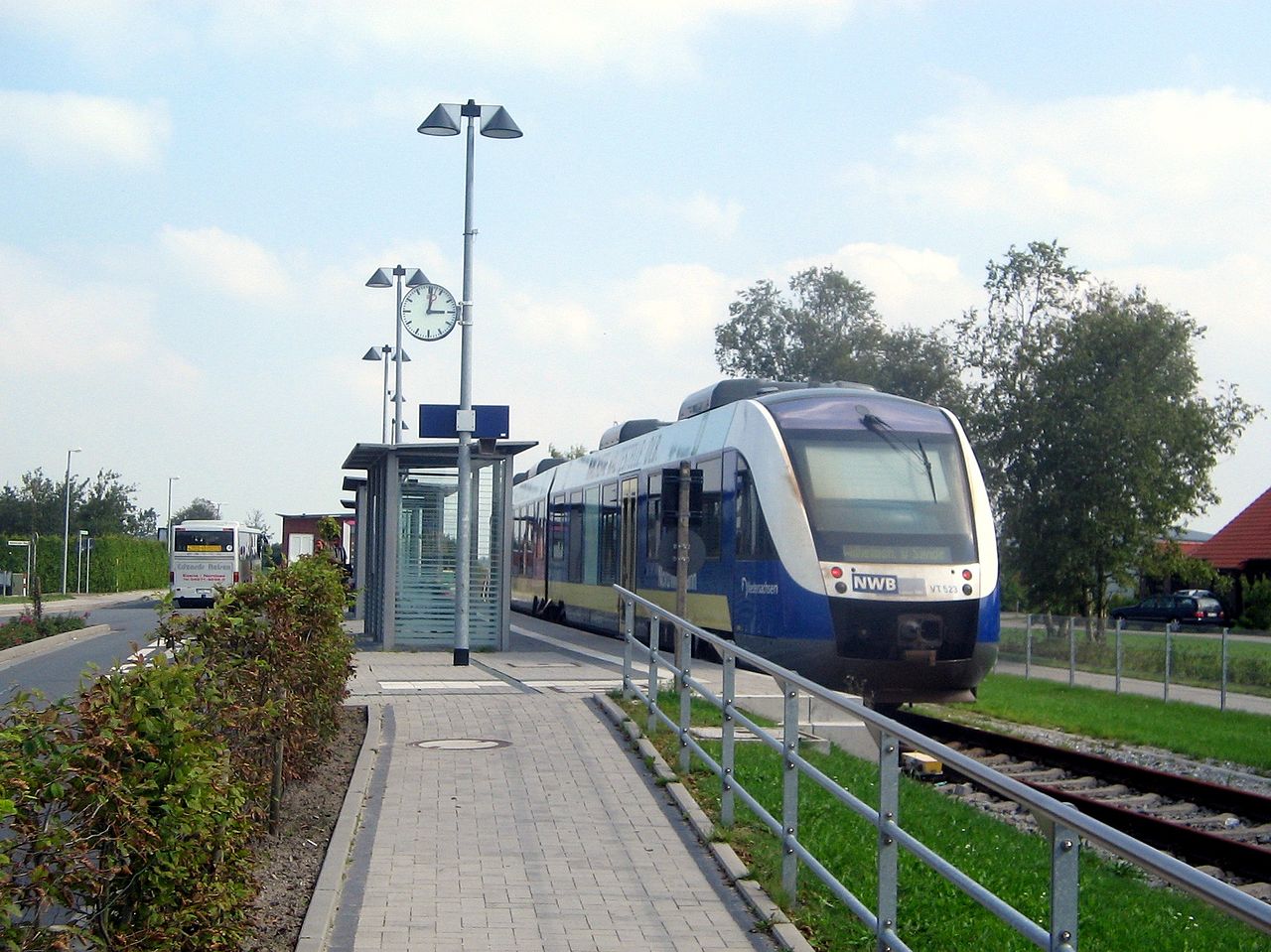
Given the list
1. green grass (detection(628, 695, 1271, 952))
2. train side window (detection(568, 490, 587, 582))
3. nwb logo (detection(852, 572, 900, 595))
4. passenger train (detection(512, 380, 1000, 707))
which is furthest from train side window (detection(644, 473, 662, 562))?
green grass (detection(628, 695, 1271, 952))

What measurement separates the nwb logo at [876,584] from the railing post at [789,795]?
9136mm

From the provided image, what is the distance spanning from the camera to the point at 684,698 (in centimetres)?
1059

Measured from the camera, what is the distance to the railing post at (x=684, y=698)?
10.6 meters

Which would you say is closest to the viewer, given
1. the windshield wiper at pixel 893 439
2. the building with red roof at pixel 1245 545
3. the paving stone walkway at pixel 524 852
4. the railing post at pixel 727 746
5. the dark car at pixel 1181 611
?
the paving stone walkway at pixel 524 852

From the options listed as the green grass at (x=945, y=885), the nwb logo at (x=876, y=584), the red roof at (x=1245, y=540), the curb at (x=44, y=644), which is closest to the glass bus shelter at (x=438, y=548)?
the curb at (x=44, y=644)

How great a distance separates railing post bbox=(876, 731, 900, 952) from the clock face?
1806cm

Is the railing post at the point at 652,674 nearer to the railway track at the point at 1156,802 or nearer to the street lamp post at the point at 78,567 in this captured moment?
the railway track at the point at 1156,802

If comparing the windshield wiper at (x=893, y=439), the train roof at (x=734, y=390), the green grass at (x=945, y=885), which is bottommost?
the green grass at (x=945, y=885)

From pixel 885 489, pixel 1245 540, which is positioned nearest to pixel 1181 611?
pixel 1245 540

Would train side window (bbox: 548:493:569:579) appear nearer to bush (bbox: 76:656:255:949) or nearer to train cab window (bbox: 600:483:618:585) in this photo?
train cab window (bbox: 600:483:618:585)

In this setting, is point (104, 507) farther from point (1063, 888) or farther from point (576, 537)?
Result: point (1063, 888)

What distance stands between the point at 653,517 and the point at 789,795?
15917 millimetres

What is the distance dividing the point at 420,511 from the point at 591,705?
10.0 m

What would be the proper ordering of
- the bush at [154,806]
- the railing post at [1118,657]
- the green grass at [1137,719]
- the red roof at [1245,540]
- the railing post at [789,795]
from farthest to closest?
the red roof at [1245,540] → the railing post at [1118,657] → the green grass at [1137,719] → the railing post at [789,795] → the bush at [154,806]
